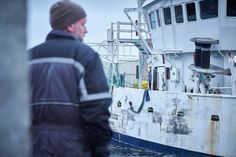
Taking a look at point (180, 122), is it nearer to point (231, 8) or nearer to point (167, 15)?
point (231, 8)

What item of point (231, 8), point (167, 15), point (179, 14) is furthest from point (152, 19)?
point (231, 8)

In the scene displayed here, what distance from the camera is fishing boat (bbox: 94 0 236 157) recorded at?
13.8 meters

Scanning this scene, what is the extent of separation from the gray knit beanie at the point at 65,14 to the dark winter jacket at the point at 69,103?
0.65 ft

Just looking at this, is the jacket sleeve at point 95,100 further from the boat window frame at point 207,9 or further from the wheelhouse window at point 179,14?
the wheelhouse window at point 179,14

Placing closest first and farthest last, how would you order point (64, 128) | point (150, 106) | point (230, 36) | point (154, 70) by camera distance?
point (64, 128) → point (230, 36) → point (150, 106) → point (154, 70)

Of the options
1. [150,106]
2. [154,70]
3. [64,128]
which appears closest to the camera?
[64,128]

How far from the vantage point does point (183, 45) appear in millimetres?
16641

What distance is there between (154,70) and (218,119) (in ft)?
16.1

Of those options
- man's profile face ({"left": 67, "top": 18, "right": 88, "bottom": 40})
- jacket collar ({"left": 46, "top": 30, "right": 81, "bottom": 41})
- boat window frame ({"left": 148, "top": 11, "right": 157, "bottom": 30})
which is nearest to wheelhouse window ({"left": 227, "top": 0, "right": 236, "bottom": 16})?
boat window frame ({"left": 148, "top": 11, "right": 157, "bottom": 30})

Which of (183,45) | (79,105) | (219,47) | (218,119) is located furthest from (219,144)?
(79,105)

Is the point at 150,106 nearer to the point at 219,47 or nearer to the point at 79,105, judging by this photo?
Result: the point at 219,47

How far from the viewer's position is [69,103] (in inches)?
104

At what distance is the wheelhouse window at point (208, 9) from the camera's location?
15.2 meters

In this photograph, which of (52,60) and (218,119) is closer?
(52,60)
